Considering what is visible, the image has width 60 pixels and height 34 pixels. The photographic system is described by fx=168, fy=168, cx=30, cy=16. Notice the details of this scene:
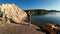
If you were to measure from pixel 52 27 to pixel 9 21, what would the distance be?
530 cm

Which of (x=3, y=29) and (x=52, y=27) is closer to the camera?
(x=52, y=27)

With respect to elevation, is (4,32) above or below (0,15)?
below

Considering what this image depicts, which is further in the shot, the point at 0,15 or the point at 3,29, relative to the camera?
the point at 0,15

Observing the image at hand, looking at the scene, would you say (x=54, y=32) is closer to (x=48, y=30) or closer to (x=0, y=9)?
(x=48, y=30)

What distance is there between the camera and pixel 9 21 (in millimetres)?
13906

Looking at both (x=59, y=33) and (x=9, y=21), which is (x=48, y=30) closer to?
(x=59, y=33)

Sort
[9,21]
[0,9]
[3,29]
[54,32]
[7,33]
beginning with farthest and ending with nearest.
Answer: [0,9] → [9,21] → [3,29] → [7,33] → [54,32]

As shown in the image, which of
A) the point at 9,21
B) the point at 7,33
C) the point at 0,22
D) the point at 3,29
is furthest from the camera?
the point at 9,21

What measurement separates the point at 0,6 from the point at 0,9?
1.77 feet

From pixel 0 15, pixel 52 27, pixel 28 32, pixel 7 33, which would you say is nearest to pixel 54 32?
pixel 52 27

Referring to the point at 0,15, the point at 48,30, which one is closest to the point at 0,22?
the point at 0,15

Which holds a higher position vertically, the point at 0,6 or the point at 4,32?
the point at 0,6

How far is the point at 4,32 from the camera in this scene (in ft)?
33.8

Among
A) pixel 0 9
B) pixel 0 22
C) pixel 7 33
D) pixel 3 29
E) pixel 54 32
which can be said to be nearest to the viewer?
pixel 54 32
